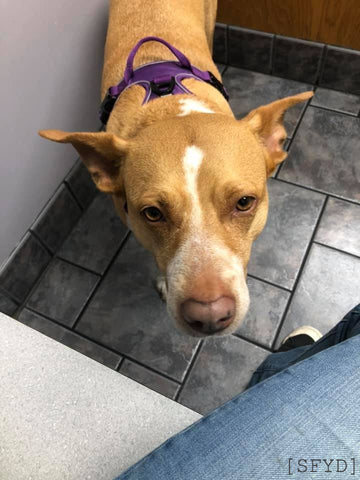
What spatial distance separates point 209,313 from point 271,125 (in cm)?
96

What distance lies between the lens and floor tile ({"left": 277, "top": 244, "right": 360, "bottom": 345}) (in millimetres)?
2367

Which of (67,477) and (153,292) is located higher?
(67,477)

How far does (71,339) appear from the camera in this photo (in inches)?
97.1

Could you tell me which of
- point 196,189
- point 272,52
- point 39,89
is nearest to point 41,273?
point 39,89

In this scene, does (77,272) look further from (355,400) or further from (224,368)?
(355,400)

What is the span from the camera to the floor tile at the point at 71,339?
238 cm

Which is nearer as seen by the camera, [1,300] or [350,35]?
[1,300]

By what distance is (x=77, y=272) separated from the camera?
8.85 ft

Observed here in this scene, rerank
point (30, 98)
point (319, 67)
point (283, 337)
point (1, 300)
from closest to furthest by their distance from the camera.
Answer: point (30, 98)
point (283, 337)
point (1, 300)
point (319, 67)

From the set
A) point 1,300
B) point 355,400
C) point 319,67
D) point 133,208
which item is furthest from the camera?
point 319,67

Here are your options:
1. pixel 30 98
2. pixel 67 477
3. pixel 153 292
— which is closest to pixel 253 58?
pixel 30 98

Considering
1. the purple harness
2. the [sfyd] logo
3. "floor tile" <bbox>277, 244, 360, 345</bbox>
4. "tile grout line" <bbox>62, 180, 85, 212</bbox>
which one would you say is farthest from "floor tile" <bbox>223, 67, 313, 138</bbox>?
the [sfyd] logo

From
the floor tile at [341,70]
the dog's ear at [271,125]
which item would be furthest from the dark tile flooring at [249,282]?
the dog's ear at [271,125]

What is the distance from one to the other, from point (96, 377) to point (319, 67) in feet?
10.3
